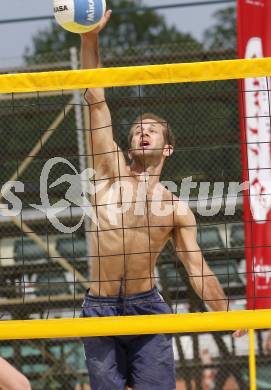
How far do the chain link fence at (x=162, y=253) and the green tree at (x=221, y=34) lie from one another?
0.30 m

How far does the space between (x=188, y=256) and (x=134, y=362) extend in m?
0.59

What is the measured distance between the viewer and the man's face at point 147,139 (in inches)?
181

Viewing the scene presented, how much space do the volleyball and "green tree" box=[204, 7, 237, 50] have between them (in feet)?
11.6

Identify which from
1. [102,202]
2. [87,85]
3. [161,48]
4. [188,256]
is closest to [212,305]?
[188,256]

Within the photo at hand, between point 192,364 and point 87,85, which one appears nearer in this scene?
point 87,85

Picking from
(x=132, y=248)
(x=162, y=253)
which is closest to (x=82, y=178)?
(x=162, y=253)

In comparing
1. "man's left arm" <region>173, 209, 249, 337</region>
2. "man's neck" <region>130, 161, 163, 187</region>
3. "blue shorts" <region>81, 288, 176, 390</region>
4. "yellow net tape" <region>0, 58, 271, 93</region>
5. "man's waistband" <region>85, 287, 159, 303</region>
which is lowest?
"blue shorts" <region>81, 288, 176, 390</region>

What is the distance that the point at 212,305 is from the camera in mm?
4676

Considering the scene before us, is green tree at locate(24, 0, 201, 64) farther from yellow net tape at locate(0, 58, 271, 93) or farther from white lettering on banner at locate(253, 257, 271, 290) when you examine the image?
yellow net tape at locate(0, 58, 271, 93)

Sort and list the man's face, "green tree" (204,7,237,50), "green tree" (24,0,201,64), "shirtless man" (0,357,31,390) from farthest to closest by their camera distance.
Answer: "green tree" (204,7,237,50)
"green tree" (24,0,201,64)
the man's face
"shirtless man" (0,357,31,390)

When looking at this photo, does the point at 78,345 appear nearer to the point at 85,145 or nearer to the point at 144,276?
the point at 85,145

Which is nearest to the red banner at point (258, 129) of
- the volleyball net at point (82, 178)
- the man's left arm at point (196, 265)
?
the volleyball net at point (82, 178)

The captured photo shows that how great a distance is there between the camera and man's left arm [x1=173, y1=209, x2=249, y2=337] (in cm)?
463

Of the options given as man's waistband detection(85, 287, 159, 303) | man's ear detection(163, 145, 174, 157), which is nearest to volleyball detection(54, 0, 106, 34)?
man's ear detection(163, 145, 174, 157)
